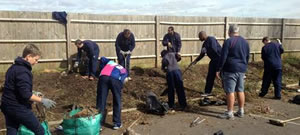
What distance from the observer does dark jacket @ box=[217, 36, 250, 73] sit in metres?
5.82

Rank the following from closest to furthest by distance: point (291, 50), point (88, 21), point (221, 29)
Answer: point (88, 21) → point (221, 29) → point (291, 50)

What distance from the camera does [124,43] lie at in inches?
380

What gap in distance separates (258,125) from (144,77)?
500 cm

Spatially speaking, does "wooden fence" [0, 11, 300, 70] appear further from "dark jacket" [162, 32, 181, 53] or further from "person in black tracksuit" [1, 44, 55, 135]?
"person in black tracksuit" [1, 44, 55, 135]

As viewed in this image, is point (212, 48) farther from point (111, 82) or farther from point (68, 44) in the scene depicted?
point (68, 44)

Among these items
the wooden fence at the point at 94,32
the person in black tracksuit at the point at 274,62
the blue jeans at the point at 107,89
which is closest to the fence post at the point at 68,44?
the wooden fence at the point at 94,32

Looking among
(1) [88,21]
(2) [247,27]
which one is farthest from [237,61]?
(2) [247,27]

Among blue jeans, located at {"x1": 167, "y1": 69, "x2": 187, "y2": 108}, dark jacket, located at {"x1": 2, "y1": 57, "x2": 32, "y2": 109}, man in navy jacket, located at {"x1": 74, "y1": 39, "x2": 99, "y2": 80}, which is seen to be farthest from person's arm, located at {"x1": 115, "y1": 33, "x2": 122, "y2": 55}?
dark jacket, located at {"x1": 2, "y1": 57, "x2": 32, "y2": 109}

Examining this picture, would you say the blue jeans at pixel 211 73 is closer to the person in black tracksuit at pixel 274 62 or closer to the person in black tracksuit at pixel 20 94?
the person in black tracksuit at pixel 274 62

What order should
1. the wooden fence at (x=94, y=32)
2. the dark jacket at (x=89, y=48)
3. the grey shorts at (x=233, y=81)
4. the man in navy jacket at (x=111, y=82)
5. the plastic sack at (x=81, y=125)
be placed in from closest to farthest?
the plastic sack at (x=81, y=125) < the man in navy jacket at (x=111, y=82) < the grey shorts at (x=233, y=81) < the dark jacket at (x=89, y=48) < the wooden fence at (x=94, y=32)

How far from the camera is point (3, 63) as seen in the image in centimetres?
962

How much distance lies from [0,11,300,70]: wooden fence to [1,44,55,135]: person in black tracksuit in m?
6.67

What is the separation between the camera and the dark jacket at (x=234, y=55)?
5.82m

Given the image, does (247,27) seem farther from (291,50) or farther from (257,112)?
(257,112)
